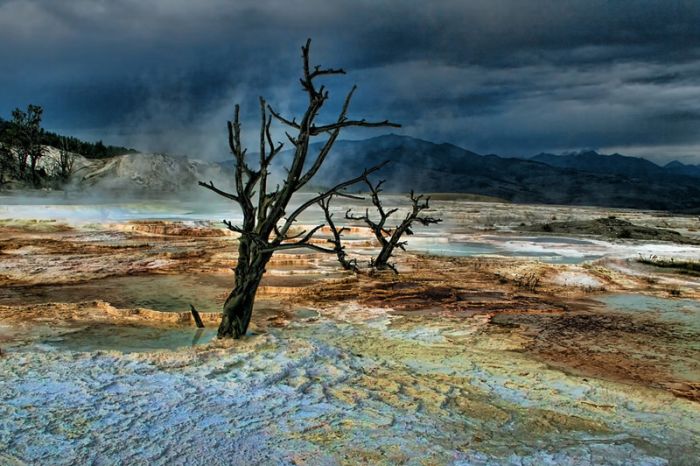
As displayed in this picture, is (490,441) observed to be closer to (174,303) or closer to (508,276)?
(174,303)

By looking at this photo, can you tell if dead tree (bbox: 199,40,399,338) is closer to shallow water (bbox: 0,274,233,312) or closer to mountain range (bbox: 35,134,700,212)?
shallow water (bbox: 0,274,233,312)

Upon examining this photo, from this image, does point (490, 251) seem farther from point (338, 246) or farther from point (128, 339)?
point (128, 339)

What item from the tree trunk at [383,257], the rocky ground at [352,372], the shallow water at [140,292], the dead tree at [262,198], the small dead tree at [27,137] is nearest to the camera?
the rocky ground at [352,372]

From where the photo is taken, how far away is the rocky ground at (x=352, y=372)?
361cm

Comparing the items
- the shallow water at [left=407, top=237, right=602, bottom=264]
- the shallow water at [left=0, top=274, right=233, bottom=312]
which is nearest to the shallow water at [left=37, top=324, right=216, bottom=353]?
the shallow water at [left=0, top=274, right=233, bottom=312]

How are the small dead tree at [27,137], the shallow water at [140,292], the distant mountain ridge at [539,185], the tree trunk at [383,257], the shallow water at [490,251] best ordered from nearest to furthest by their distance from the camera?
the shallow water at [140,292] < the tree trunk at [383,257] < the shallow water at [490,251] < the small dead tree at [27,137] < the distant mountain ridge at [539,185]

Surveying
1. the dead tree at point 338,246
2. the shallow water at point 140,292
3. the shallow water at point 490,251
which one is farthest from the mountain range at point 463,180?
the shallow water at point 140,292

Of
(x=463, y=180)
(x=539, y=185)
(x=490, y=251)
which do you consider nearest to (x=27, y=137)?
(x=490, y=251)

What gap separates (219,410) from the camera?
412 cm

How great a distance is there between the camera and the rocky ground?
3.61 metres

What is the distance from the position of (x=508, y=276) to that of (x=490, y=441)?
8.15 metres

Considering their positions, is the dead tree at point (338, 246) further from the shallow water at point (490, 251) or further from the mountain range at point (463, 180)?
the mountain range at point (463, 180)

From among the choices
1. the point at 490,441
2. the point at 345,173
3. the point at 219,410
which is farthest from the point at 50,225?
the point at 345,173

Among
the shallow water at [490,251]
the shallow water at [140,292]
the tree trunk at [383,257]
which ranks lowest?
the shallow water at [140,292]
